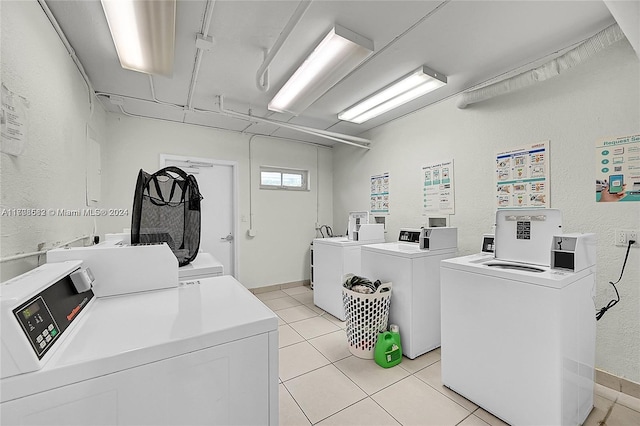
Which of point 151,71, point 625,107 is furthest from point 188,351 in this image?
point 625,107

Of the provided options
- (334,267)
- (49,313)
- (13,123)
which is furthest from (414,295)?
(13,123)

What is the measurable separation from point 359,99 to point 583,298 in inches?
99.6

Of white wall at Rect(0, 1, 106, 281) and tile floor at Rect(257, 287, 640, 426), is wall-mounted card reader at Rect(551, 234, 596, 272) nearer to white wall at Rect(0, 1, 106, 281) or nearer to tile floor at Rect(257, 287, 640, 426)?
tile floor at Rect(257, 287, 640, 426)

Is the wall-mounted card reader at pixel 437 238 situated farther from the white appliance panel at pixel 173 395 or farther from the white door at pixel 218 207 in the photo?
the white door at pixel 218 207

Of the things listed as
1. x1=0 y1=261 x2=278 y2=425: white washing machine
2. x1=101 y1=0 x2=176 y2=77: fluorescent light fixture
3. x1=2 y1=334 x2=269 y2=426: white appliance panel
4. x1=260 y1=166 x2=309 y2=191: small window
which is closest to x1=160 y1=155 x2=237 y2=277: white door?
x1=260 y1=166 x2=309 y2=191: small window

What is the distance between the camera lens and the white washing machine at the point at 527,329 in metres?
1.43

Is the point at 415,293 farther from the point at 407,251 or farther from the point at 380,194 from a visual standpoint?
the point at 380,194

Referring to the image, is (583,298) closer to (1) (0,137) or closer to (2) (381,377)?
(2) (381,377)

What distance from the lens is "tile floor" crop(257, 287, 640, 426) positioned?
1664 millimetres

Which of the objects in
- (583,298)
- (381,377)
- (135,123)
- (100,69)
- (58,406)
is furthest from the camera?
(135,123)

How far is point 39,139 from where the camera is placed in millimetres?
1505

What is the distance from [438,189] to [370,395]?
2239 millimetres

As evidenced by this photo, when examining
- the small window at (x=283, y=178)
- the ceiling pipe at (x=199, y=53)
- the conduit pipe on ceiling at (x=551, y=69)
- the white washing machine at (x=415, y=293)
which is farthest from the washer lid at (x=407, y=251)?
the ceiling pipe at (x=199, y=53)

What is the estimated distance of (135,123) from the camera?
336 cm
